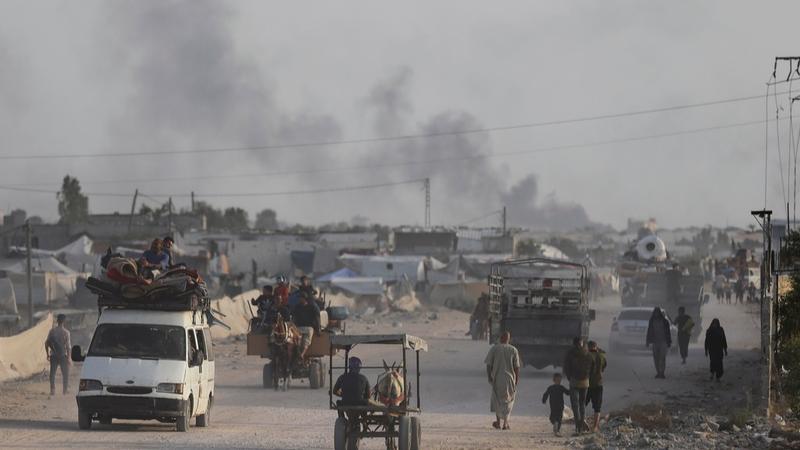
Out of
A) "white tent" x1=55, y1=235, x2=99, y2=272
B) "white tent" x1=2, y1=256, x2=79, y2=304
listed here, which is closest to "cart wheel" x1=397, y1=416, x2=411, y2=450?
"white tent" x1=2, y1=256, x2=79, y2=304

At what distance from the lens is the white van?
794 inches

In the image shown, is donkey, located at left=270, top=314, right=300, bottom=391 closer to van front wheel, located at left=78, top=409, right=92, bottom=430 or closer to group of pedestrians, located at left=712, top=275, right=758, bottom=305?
van front wheel, located at left=78, top=409, right=92, bottom=430

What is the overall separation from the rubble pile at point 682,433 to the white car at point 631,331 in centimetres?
1723

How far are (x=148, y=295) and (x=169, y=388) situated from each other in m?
1.56

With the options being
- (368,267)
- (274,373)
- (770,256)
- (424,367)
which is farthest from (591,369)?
(368,267)

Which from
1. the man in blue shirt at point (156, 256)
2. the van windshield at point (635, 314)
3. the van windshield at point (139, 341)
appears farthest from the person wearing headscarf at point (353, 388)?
the van windshield at point (635, 314)

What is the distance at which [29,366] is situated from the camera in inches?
1292

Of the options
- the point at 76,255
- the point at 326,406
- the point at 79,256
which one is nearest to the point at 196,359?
the point at 326,406

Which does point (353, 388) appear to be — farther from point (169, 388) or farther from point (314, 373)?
point (314, 373)

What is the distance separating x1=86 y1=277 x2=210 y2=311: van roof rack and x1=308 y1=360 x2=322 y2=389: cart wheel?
8533 millimetres

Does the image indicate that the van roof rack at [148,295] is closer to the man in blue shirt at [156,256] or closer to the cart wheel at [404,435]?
the man in blue shirt at [156,256]

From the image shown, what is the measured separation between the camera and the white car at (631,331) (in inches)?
1655

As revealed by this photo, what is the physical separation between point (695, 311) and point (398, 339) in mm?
35307

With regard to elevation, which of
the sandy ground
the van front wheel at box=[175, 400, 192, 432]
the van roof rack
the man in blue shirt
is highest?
the man in blue shirt
